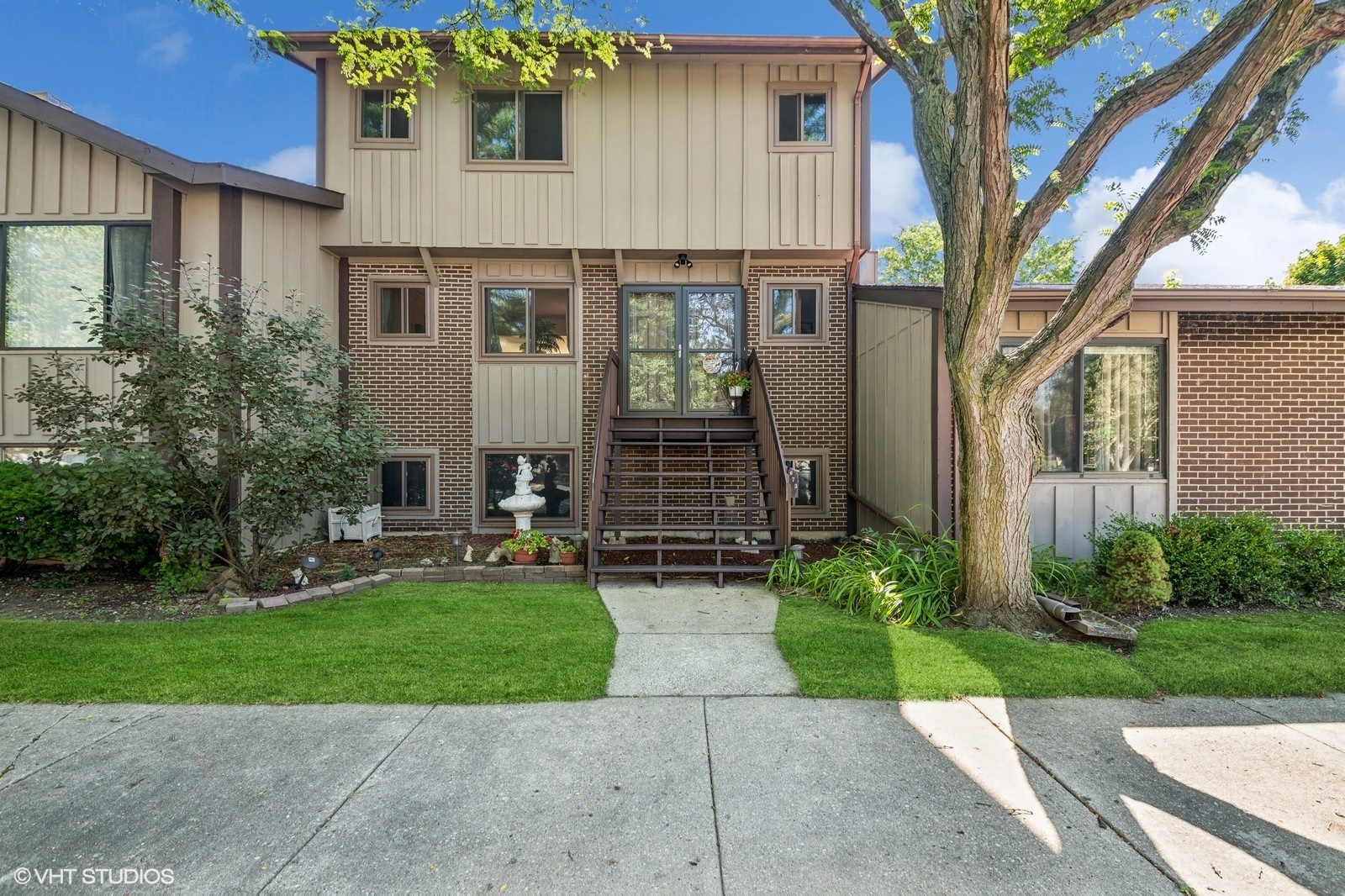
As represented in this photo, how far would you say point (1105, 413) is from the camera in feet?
20.8

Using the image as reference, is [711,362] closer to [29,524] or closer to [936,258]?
[29,524]

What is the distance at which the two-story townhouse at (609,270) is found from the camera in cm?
816

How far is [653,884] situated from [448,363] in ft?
25.7

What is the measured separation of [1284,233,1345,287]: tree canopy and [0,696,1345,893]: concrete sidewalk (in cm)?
2231

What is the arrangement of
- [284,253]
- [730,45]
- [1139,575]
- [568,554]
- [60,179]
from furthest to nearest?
[730,45]
[284,253]
[60,179]
[568,554]
[1139,575]

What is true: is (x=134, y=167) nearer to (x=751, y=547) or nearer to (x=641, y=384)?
(x=641, y=384)

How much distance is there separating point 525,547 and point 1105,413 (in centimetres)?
646

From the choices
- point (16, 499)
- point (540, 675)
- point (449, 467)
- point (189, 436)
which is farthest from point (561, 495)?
point (16, 499)

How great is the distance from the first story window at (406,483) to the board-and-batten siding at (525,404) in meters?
0.93

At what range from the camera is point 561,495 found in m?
8.80

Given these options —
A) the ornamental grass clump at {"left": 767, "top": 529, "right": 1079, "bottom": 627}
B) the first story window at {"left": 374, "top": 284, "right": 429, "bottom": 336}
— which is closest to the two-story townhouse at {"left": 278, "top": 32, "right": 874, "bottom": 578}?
the first story window at {"left": 374, "top": 284, "right": 429, "bottom": 336}

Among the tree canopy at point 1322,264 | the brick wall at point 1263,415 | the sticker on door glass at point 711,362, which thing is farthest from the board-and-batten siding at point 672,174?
the tree canopy at point 1322,264

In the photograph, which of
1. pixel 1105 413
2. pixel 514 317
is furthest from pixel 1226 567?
pixel 514 317

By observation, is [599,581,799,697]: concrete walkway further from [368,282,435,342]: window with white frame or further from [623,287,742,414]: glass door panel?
[368,282,435,342]: window with white frame
